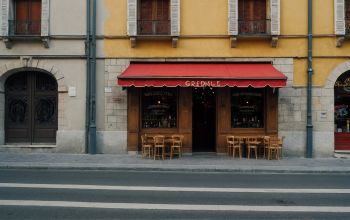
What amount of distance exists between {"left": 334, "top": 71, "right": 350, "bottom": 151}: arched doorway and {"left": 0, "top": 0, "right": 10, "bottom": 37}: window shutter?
13.9m

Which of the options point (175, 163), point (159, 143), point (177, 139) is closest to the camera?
point (175, 163)

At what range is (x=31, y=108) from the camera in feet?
50.5

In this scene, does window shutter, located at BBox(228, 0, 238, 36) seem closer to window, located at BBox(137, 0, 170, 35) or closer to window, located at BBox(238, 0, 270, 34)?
window, located at BBox(238, 0, 270, 34)

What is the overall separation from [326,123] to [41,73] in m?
12.2

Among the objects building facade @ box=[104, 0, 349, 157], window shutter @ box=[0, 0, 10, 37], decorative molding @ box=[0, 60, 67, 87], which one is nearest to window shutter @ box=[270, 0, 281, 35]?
building facade @ box=[104, 0, 349, 157]

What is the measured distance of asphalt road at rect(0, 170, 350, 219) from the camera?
20.9 ft

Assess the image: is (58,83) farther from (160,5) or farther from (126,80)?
(160,5)

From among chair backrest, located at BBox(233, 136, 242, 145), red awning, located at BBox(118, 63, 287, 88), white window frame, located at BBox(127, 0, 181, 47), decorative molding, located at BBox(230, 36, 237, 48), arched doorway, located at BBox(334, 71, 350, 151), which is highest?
white window frame, located at BBox(127, 0, 181, 47)

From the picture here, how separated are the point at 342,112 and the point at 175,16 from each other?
814cm

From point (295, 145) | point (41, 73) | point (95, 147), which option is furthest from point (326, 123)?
point (41, 73)

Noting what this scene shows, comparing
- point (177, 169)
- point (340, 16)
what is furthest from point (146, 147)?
point (340, 16)

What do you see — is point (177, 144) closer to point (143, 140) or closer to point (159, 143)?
point (159, 143)

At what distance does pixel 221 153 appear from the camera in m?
14.7

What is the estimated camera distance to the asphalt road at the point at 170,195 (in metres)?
6.38
